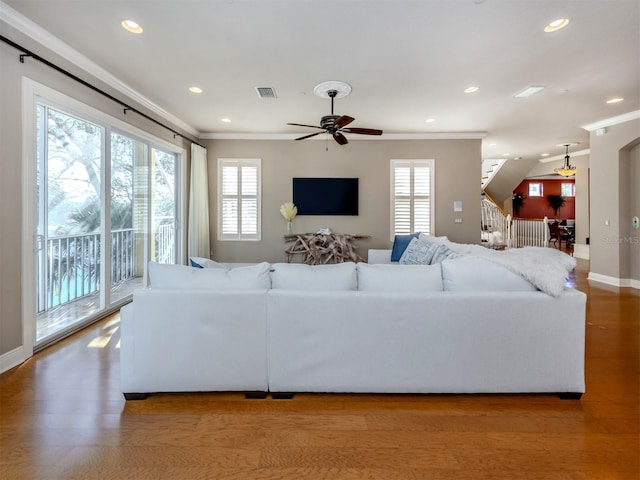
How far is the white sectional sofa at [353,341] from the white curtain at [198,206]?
3.94 metres

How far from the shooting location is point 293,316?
2068 millimetres

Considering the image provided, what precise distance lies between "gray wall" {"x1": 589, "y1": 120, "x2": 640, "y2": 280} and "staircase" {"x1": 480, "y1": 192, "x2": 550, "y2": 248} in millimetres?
3169

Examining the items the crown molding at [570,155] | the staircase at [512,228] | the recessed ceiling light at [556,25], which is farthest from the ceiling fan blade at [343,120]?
the crown molding at [570,155]

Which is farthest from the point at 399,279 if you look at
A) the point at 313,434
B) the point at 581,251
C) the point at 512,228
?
the point at 581,251

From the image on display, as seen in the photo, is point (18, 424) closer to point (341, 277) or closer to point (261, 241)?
point (341, 277)

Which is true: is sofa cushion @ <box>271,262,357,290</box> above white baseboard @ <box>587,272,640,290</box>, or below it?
above

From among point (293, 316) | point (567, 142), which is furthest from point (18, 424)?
point (567, 142)

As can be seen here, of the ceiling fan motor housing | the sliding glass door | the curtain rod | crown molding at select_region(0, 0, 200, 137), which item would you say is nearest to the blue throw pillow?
the ceiling fan motor housing

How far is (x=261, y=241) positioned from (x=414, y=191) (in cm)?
324

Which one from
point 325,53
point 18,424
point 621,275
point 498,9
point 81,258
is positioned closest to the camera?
point 18,424

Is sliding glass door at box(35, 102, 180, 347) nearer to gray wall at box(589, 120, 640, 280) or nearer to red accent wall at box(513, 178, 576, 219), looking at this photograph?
gray wall at box(589, 120, 640, 280)

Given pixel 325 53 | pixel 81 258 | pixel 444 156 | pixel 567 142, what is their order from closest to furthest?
pixel 325 53 < pixel 81 258 < pixel 444 156 < pixel 567 142

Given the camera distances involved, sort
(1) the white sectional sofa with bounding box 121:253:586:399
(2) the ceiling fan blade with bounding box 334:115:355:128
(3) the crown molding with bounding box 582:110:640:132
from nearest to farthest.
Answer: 1. (1) the white sectional sofa with bounding box 121:253:586:399
2. (2) the ceiling fan blade with bounding box 334:115:355:128
3. (3) the crown molding with bounding box 582:110:640:132

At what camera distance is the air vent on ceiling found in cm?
411
